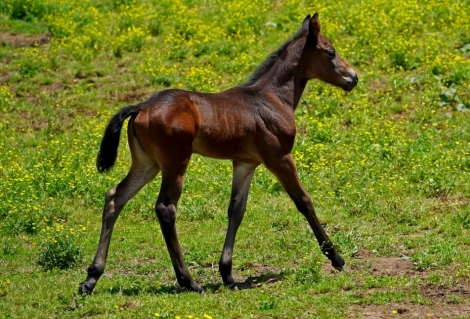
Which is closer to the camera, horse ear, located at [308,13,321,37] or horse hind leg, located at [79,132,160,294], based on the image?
horse hind leg, located at [79,132,160,294]

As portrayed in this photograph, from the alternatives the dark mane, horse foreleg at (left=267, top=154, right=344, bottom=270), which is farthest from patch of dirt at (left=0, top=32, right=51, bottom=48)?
horse foreleg at (left=267, top=154, right=344, bottom=270)

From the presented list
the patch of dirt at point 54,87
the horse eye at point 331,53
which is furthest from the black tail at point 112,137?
the patch of dirt at point 54,87

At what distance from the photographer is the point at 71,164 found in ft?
46.1

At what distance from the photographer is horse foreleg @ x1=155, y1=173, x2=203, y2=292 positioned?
912 cm

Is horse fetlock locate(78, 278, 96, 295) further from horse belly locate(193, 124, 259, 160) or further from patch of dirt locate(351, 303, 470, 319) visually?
patch of dirt locate(351, 303, 470, 319)

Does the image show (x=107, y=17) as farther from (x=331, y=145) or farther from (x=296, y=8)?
(x=331, y=145)

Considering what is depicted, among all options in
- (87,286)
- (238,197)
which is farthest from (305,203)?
(87,286)

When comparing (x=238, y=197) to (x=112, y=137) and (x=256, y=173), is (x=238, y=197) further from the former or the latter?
(x=256, y=173)

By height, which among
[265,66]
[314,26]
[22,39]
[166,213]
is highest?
[314,26]

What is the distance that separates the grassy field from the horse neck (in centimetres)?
183

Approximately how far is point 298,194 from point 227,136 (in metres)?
1.08

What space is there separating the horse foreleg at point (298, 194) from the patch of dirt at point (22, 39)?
10246 mm

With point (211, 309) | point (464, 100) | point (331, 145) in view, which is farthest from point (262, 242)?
point (464, 100)

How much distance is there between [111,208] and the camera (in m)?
9.39
